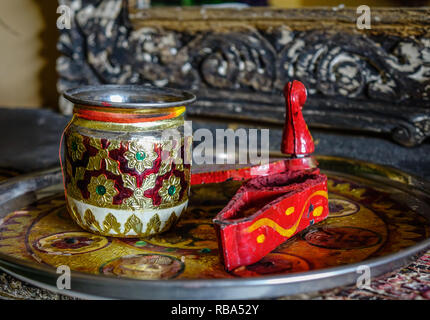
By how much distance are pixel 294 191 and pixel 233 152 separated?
32cm

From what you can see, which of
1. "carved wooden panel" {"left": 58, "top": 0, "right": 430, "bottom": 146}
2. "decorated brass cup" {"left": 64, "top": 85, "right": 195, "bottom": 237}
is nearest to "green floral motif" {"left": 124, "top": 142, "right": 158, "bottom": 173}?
"decorated brass cup" {"left": 64, "top": 85, "right": 195, "bottom": 237}

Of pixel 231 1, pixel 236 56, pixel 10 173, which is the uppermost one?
pixel 231 1

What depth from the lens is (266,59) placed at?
100 centimetres

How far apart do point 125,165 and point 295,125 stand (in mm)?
231

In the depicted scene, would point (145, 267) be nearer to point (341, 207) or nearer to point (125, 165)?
point (125, 165)

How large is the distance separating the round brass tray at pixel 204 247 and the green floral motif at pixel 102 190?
4 centimetres

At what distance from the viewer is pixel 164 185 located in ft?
1.57

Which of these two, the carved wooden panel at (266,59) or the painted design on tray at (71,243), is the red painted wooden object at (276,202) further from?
the carved wooden panel at (266,59)

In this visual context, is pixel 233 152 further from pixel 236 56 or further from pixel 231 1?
pixel 231 1

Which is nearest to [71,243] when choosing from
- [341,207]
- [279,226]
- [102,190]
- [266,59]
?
[102,190]

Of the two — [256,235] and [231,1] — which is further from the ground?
[231,1]

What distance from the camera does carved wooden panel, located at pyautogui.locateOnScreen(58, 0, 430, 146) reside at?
87cm
